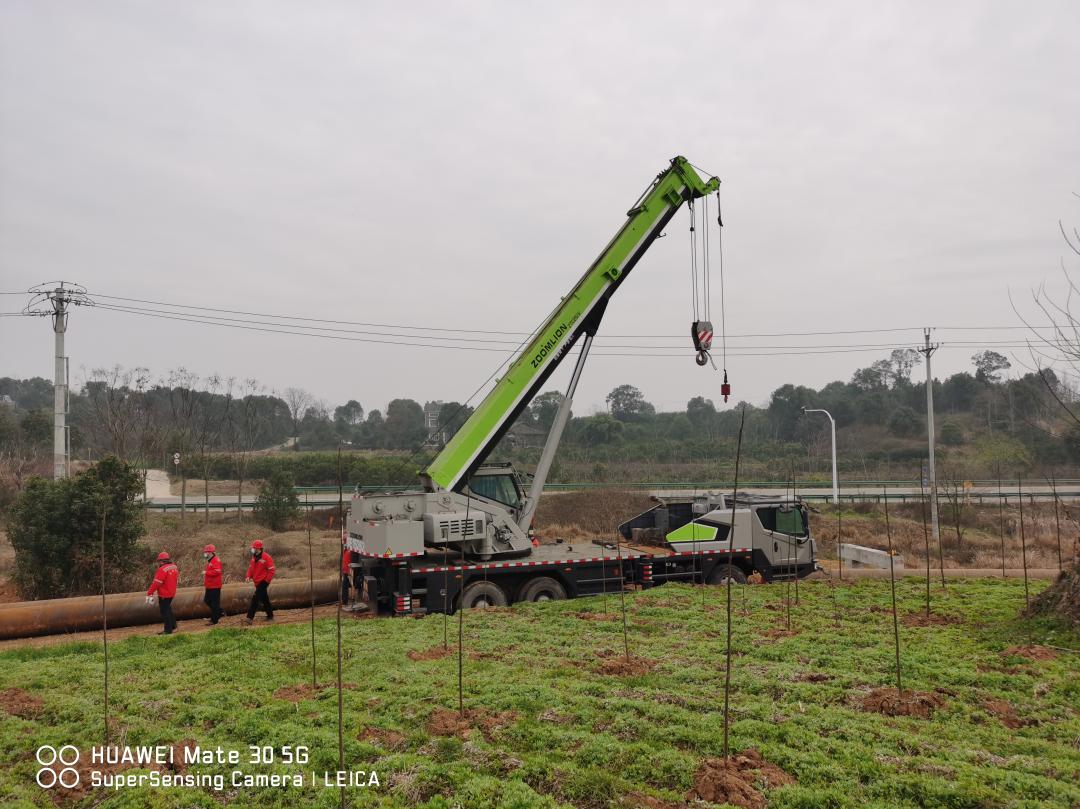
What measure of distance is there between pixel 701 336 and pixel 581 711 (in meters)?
8.56

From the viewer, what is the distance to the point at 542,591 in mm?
13797

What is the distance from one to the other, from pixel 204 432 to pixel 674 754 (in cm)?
3273

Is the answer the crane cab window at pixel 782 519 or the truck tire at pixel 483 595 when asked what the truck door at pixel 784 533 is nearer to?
the crane cab window at pixel 782 519

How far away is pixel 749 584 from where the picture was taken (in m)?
15.4

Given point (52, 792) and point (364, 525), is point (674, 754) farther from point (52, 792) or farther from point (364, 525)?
point (364, 525)

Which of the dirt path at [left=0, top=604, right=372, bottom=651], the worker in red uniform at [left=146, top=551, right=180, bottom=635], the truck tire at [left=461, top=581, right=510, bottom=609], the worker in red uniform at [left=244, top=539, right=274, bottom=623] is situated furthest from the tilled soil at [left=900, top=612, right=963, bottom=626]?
the worker in red uniform at [left=146, top=551, right=180, bottom=635]

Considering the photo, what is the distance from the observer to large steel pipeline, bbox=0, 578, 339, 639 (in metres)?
12.4

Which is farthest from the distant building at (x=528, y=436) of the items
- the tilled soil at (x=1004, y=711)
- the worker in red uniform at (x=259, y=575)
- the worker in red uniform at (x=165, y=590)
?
the tilled soil at (x=1004, y=711)

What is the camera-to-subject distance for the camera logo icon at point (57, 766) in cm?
617

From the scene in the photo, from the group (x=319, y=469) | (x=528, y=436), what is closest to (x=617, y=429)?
(x=528, y=436)

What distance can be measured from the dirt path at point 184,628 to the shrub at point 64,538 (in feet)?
10.2

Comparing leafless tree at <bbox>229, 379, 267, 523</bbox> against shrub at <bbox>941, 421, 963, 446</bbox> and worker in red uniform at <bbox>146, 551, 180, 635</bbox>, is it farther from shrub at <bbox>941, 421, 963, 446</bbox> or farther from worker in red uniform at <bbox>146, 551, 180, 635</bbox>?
shrub at <bbox>941, 421, 963, 446</bbox>

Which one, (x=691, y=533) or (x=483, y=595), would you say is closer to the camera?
(x=483, y=595)

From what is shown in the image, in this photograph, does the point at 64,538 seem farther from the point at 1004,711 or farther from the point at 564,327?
the point at 1004,711
